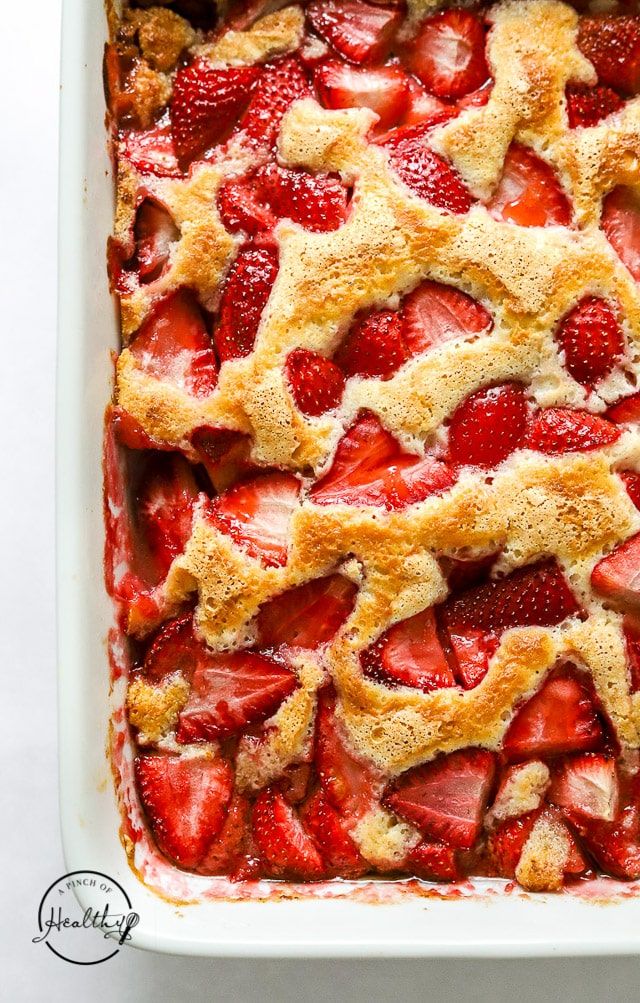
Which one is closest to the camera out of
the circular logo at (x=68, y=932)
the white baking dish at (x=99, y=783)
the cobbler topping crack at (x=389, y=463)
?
the white baking dish at (x=99, y=783)

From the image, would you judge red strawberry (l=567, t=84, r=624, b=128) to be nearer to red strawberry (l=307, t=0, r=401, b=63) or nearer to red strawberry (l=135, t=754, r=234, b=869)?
red strawberry (l=307, t=0, r=401, b=63)

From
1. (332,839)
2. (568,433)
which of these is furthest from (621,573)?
(332,839)

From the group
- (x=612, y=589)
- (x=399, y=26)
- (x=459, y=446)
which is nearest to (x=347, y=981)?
(x=612, y=589)

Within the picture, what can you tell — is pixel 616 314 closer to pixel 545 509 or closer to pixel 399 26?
pixel 545 509

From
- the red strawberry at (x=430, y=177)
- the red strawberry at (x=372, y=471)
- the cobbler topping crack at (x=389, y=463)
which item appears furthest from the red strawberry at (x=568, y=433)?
the red strawberry at (x=430, y=177)

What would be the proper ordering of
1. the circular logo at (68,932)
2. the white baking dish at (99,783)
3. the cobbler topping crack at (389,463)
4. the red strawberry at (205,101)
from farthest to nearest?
the circular logo at (68,932), the red strawberry at (205,101), the cobbler topping crack at (389,463), the white baking dish at (99,783)

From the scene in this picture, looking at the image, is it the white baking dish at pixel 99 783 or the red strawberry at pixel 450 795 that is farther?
the red strawberry at pixel 450 795

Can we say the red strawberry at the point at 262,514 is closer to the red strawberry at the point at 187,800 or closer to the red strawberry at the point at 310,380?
the red strawberry at the point at 310,380

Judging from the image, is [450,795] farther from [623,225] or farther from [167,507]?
[623,225]
